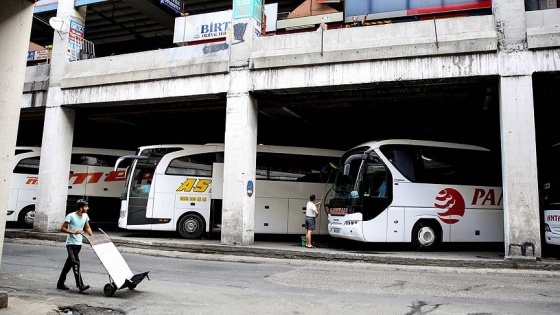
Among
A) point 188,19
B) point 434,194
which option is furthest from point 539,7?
point 188,19

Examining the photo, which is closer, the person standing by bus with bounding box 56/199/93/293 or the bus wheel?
the person standing by bus with bounding box 56/199/93/293

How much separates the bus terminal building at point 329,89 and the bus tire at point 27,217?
1.93 meters

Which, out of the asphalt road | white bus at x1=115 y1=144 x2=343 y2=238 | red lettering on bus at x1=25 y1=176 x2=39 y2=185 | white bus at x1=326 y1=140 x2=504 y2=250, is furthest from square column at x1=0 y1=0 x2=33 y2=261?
red lettering on bus at x1=25 y1=176 x2=39 y2=185

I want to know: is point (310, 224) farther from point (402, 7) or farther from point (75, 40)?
point (75, 40)

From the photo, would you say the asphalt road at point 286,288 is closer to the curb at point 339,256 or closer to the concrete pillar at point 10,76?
the curb at point 339,256

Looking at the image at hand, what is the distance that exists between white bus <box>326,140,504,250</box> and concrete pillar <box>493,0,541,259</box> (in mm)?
2169

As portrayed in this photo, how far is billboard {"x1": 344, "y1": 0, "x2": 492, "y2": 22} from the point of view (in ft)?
40.2

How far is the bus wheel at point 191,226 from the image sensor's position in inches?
579

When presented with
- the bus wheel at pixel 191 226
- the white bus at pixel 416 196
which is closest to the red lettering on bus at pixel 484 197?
the white bus at pixel 416 196

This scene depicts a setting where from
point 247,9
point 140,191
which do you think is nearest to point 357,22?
point 247,9

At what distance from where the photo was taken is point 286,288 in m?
7.58

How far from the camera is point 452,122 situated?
16.7 meters

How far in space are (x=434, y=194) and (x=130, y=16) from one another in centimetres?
1595

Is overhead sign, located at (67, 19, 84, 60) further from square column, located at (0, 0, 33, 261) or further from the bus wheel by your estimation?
square column, located at (0, 0, 33, 261)
